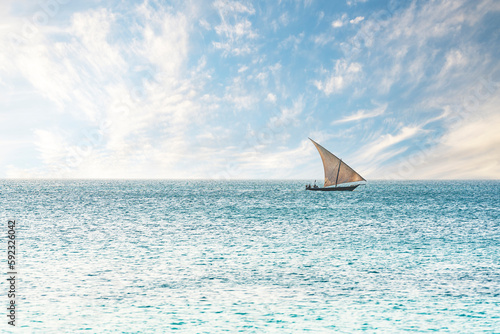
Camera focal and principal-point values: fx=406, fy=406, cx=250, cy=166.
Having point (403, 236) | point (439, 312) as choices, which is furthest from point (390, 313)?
point (403, 236)

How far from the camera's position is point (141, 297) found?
19281 millimetres

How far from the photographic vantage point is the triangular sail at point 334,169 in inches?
3935

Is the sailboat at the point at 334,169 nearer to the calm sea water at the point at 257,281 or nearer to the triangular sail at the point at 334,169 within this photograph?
the triangular sail at the point at 334,169

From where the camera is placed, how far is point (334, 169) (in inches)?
4085

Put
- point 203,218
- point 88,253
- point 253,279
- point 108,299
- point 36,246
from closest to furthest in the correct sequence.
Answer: point 108,299 → point 253,279 → point 88,253 → point 36,246 → point 203,218

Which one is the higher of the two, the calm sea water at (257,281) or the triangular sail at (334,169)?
the triangular sail at (334,169)

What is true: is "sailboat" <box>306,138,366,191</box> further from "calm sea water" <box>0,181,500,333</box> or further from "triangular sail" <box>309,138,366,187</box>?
"calm sea water" <box>0,181,500,333</box>

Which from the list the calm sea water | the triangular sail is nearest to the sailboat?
the triangular sail

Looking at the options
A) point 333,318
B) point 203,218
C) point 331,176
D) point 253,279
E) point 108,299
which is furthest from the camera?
point 331,176

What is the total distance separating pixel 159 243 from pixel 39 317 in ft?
60.6

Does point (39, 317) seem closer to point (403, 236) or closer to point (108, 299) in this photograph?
point (108, 299)

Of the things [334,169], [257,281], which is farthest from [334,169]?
[257,281]

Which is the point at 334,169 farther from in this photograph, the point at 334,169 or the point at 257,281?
the point at 257,281

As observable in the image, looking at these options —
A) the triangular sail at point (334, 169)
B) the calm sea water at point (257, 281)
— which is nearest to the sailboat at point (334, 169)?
the triangular sail at point (334, 169)
